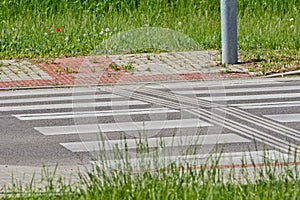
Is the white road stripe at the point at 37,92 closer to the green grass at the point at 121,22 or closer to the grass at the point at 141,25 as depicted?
the grass at the point at 141,25

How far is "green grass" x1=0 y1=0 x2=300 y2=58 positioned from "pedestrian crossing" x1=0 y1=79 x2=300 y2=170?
2.44 meters

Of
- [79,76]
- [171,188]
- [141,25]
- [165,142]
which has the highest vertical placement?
[141,25]

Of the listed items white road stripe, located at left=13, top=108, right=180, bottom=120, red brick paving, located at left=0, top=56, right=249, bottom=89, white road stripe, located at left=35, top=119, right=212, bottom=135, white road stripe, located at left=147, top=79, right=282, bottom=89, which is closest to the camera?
white road stripe, located at left=35, top=119, right=212, bottom=135

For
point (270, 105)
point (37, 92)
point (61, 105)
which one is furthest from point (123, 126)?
point (37, 92)

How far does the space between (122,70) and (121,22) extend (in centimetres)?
411

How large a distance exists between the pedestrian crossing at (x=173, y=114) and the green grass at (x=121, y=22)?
2.44m

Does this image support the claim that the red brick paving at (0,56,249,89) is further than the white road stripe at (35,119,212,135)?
Yes

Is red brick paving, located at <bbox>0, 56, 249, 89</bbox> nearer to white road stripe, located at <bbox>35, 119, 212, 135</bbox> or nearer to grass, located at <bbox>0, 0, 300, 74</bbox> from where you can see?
grass, located at <bbox>0, 0, 300, 74</bbox>

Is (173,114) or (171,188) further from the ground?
(171,188)

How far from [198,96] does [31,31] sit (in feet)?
24.2

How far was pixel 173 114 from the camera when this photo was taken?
12484 millimetres

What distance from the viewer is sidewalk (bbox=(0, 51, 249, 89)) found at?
16203mm

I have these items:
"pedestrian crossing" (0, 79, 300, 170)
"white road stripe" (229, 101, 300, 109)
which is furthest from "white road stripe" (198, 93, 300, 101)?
"white road stripe" (229, 101, 300, 109)

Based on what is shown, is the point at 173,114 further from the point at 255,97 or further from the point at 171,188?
the point at 171,188
